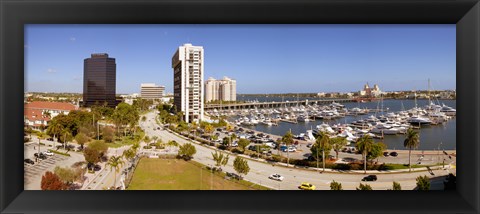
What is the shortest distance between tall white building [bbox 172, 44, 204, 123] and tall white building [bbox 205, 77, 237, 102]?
0.09m

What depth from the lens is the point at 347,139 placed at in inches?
145

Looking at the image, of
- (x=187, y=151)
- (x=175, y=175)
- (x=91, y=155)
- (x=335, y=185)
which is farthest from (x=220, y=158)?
(x=91, y=155)

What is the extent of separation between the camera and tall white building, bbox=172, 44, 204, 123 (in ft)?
10.0

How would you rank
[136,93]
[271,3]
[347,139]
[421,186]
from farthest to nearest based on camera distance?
1. [347,139]
2. [136,93]
3. [421,186]
4. [271,3]

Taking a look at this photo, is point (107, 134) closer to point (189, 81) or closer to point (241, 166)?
point (189, 81)

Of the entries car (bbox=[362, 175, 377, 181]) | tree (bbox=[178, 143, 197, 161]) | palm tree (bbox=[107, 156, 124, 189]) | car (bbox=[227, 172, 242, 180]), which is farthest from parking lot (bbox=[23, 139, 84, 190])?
car (bbox=[362, 175, 377, 181])

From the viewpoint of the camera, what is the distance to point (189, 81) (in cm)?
329

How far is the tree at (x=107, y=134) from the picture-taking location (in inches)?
121

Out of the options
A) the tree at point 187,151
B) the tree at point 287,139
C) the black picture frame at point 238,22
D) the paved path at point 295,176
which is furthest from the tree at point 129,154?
the tree at point 287,139

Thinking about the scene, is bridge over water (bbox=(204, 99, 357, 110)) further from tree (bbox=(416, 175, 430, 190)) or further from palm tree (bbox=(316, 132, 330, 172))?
tree (bbox=(416, 175, 430, 190))
